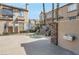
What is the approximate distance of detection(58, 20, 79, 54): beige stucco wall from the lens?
5.80 meters

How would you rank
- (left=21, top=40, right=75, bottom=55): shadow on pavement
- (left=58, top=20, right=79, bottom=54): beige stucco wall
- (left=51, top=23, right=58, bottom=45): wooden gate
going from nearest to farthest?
1. (left=58, top=20, right=79, bottom=54): beige stucco wall
2. (left=21, top=40, right=75, bottom=55): shadow on pavement
3. (left=51, top=23, right=58, bottom=45): wooden gate

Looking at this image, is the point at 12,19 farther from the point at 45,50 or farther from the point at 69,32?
the point at 69,32

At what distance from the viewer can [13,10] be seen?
8.03m

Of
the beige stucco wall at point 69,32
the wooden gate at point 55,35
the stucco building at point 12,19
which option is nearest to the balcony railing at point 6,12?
the stucco building at point 12,19

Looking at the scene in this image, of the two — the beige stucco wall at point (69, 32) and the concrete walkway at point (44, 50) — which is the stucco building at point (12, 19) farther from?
the beige stucco wall at point (69, 32)

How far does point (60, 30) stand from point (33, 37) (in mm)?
1730

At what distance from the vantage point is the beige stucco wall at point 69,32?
19.0 feet

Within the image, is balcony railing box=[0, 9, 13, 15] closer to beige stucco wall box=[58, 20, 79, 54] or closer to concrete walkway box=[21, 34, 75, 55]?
concrete walkway box=[21, 34, 75, 55]

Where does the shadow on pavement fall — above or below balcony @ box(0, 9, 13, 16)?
below

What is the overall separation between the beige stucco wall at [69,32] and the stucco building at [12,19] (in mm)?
1652

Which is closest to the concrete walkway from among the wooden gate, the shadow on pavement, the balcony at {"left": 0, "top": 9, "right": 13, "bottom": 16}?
the shadow on pavement

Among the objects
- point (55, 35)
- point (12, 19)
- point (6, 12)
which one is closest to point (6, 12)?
point (6, 12)

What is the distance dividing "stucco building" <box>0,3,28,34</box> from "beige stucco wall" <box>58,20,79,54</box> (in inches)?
65.0

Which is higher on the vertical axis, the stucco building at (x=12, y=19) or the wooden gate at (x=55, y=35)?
the stucco building at (x=12, y=19)
